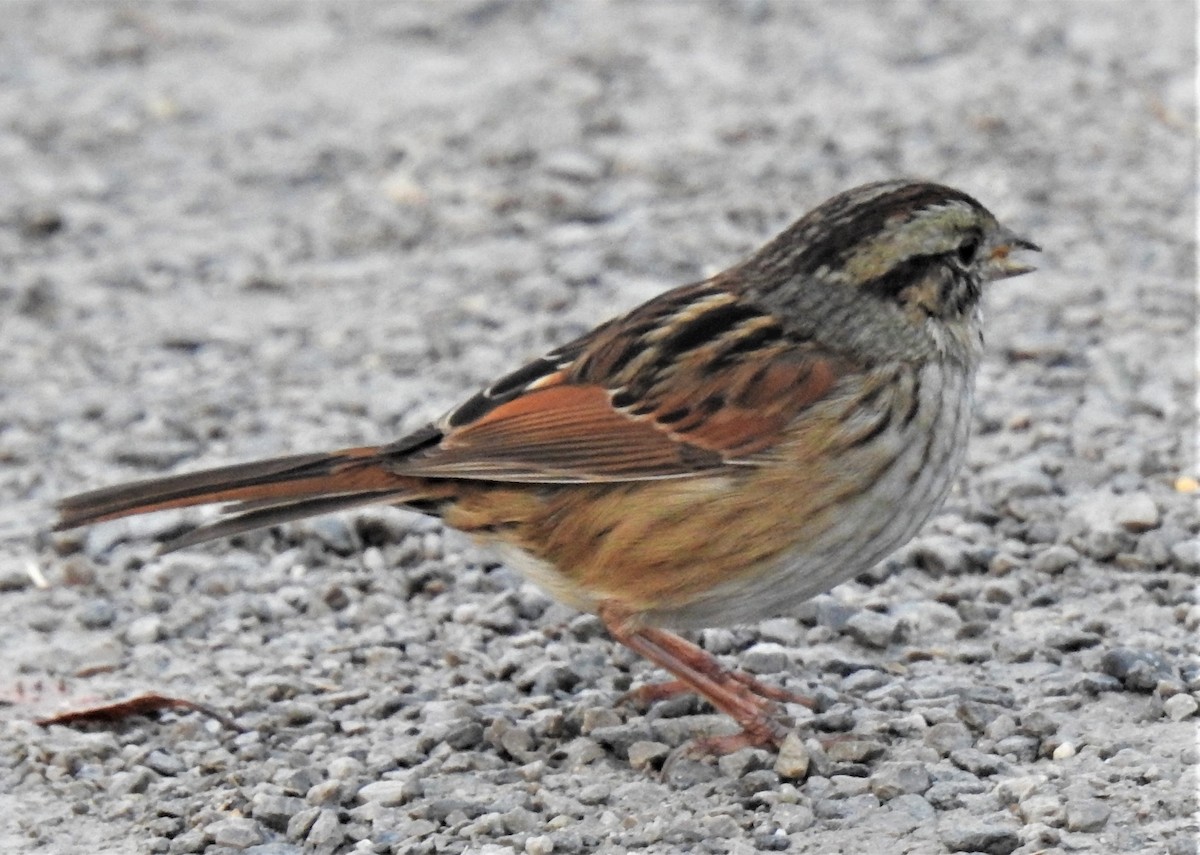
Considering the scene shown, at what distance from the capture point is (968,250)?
220 inches

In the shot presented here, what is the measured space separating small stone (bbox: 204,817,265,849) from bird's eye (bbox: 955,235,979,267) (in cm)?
230

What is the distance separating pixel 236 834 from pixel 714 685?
1211mm

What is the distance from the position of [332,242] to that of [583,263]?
120cm

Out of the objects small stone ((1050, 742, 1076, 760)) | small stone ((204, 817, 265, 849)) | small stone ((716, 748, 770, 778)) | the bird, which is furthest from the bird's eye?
small stone ((204, 817, 265, 849))

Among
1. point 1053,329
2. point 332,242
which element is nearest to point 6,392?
point 332,242

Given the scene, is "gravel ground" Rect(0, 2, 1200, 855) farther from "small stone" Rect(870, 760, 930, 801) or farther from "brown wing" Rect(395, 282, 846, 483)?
"brown wing" Rect(395, 282, 846, 483)

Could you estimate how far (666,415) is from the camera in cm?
544

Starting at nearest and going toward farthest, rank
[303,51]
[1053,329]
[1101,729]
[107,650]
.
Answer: [1101,729] → [107,650] → [1053,329] → [303,51]

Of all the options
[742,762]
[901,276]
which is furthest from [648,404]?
[742,762]

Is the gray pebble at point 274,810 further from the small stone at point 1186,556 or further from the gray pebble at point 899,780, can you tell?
the small stone at point 1186,556

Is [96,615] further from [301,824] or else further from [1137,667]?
[1137,667]

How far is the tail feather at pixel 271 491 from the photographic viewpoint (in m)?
5.39

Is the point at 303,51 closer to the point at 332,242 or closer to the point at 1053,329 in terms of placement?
the point at 332,242

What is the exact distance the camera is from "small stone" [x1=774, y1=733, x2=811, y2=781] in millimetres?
5051
